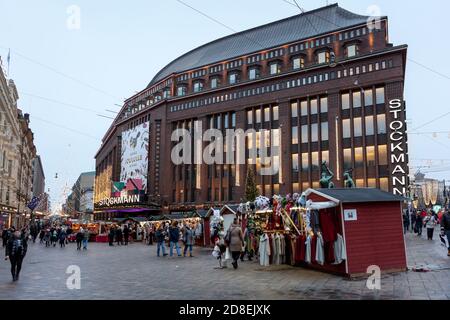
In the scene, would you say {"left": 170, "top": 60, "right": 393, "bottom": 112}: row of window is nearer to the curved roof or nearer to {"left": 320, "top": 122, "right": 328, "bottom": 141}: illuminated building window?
{"left": 320, "top": 122, "right": 328, "bottom": 141}: illuminated building window

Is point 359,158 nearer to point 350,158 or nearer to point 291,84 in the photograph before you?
point 350,158

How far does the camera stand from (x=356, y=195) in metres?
13.6

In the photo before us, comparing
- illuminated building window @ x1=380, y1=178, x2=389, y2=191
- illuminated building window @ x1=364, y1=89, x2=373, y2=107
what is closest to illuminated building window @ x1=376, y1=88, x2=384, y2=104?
illuminated building window @ x1=364, y1=89, x2=373, y2=107

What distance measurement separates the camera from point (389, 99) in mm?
46312

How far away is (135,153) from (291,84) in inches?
1316

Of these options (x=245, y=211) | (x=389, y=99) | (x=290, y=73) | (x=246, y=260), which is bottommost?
(x=246, y=260)

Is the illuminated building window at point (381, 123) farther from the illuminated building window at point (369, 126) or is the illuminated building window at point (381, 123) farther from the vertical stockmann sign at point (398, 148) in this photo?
the vertical stockmann sign at point (398, 148)

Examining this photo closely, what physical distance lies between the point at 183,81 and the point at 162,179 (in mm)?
16303

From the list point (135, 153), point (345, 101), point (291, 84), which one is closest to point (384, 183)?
point (345, 101)

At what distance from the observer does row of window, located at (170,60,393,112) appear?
158 ft

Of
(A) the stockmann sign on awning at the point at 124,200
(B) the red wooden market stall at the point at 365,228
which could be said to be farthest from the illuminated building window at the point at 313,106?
(B) the red wooden market stall at the point at 365,228

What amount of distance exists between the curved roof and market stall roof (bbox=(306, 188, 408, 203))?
39753 millimetres

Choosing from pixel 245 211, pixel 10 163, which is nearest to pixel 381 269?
pixel 245 211
